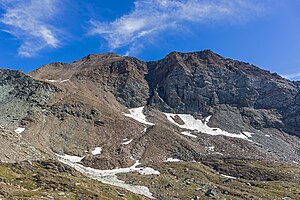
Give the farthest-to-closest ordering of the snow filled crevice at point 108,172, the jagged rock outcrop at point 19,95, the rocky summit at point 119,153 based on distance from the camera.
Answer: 1. the jagged rock outcrop at point 19,95
2. the snow filled crevice at point 108,172
3. the rocky summit at point 119,153

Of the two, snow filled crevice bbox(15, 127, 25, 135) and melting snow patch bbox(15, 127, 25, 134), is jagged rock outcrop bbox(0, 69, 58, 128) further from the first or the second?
melting snow patch bbox(15, 127, 25, 134)

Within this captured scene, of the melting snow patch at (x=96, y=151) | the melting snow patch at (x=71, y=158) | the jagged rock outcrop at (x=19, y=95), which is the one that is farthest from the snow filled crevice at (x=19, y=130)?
the melting snow patch at (x=96, y=151)

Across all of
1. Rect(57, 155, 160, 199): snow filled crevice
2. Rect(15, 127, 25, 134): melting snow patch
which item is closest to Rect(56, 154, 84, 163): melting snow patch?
Rect(57, 155, 160, 199): snow filled crevice

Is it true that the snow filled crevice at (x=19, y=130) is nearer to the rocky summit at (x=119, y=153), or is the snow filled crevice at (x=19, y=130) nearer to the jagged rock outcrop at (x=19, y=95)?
the rocky summit at (x=119, y=153)

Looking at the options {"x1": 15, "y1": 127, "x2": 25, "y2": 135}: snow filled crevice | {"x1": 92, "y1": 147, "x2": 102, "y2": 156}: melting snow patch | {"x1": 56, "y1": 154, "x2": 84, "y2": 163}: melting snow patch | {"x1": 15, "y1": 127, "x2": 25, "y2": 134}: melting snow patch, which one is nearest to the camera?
{"x1": 56, "y1": 154, "x2": 84, "y2": 163}: melting snow patch

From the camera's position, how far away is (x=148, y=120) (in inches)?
7357

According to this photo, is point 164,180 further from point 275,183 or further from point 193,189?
point 275,183

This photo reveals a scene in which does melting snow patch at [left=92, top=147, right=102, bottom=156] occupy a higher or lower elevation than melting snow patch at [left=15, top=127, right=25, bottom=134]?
higher

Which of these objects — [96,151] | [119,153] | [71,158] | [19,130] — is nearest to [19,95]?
[19,130]

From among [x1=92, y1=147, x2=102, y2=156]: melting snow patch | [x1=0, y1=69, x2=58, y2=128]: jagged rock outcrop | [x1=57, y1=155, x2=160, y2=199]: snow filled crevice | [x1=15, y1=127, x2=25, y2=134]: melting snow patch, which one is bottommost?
[x1=57, y1=155, x2=160, y2=199]: snow filled crevice

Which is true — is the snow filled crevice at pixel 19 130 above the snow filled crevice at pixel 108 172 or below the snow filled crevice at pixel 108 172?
above

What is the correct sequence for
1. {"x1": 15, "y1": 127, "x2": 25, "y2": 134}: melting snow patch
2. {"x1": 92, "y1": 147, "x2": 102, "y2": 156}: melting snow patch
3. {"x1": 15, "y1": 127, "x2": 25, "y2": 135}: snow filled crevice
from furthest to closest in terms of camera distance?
{"x1": 92, "y1": 147, "x2": 102, "y2": 156}: melting snow patch → {"x1": 15, "y1": 127, "x2": 25, "y2": 134}: melting snow patch → {"x1": 15, "y1": 127, "x2": 25, "y2": 135}: snow filled crevice

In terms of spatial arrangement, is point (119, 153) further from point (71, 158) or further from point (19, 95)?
point (19, 95)

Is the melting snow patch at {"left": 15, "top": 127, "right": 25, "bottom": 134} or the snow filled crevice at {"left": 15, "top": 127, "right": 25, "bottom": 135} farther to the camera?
the melting snow patch at {"left": 15, "top": 127, "right": 25, "bottom": 134}
